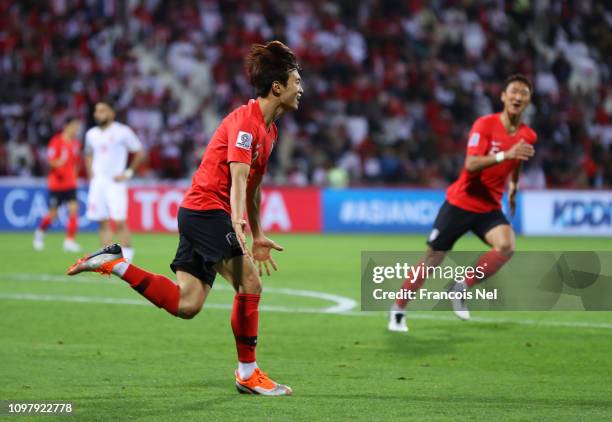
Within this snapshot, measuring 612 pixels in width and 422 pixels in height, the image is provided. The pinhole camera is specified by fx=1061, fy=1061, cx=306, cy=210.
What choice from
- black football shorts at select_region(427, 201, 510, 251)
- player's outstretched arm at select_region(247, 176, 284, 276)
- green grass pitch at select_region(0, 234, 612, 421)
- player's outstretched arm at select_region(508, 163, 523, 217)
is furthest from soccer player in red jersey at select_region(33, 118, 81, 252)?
player's outstretched arm at select_region(247, 176, 284, 276)

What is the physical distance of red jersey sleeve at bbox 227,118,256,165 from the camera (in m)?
6.57

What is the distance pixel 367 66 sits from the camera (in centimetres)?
3028

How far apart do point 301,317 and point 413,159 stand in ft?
55.8

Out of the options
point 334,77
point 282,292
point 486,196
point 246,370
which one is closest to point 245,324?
point 246,370

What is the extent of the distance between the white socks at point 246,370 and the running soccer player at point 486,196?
10.9ft

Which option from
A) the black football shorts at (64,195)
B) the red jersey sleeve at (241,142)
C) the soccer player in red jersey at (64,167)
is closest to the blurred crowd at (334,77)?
the black football shorts at (64,195)

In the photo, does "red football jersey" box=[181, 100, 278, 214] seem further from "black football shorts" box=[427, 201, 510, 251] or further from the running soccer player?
"black football shorts" box=[427, 201, 510, 251]

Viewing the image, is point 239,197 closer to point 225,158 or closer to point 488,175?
point 225,158

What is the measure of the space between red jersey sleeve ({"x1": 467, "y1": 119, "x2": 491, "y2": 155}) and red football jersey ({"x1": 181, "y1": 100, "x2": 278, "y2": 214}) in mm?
3458

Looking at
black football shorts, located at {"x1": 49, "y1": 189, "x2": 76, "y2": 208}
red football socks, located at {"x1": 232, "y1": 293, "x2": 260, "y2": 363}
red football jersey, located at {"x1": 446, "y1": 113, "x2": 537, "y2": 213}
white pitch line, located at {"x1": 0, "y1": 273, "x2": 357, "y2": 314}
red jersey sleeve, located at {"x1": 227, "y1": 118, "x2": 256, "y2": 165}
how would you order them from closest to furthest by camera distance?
red jersey sleeve, located at {"x1": 227, "y1": 118, "x2": 256, "y2": 165}, red football socks, located at {"x1": 232, "y1": 293, "x2": 260, "y2": 363}, red football jersey, located at {"x1": 446, "y1": 113, "x2": 537, "y2": 213}, white pitch line, located at {"x1": 0, "y1": 273, "x2": 357, "y2": 314}, black football shorts, located at {"x1": 49, "y1": 189, "x2": 76, "y2": 208}

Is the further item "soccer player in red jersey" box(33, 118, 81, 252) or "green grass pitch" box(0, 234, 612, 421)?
"soccer player in red jersey" box(33, 118, 81, 252)

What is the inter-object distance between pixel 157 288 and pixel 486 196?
14.7 feet

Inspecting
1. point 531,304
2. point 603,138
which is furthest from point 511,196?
point 603,138

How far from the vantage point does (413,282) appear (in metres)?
9.78
